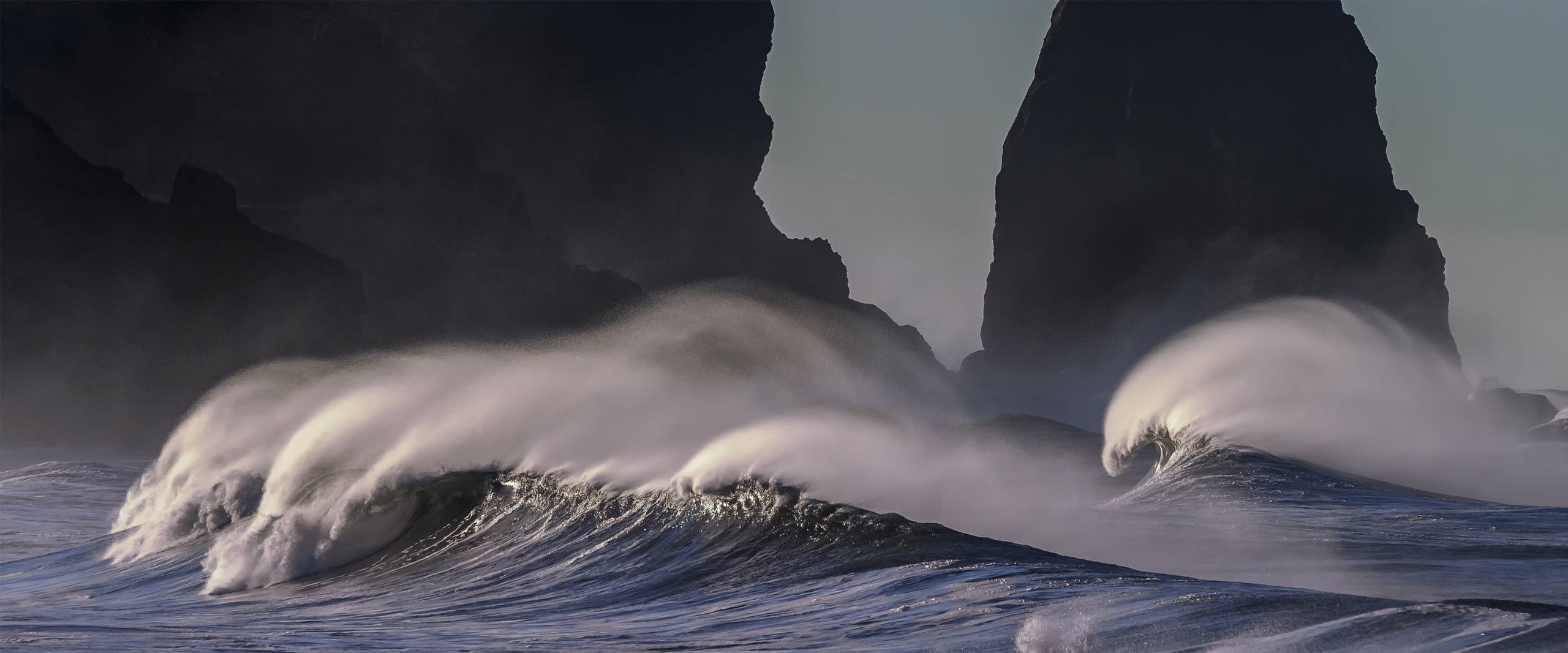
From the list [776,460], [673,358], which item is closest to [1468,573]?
[776,460]

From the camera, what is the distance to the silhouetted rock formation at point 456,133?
201 ft

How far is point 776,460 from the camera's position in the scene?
13.2 meters

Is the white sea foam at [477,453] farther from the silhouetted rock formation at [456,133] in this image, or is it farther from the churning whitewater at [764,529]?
the silhouetted rock formation at [456,133]

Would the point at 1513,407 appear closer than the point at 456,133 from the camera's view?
Yes

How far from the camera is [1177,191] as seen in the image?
80.2 meters

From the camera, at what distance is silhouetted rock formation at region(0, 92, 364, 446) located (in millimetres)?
53844

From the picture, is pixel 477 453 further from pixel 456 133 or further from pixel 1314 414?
pixel 456 133

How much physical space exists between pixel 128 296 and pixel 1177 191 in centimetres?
5257

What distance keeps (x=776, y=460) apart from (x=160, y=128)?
5499 centimetres

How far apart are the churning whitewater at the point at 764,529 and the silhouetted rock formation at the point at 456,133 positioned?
121ft

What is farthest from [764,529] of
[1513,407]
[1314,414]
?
[1513,407]

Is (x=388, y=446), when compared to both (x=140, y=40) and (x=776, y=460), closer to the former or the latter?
(x=776, y=460)

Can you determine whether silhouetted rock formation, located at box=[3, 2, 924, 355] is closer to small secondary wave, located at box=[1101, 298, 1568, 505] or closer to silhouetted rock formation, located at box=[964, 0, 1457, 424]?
silhouetted rock formation, located at box=[964, 0, 1457, 424]

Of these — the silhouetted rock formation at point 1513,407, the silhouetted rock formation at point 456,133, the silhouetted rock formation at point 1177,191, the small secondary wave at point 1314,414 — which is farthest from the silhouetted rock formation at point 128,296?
the silhouetted rock formation at point 1513,407
